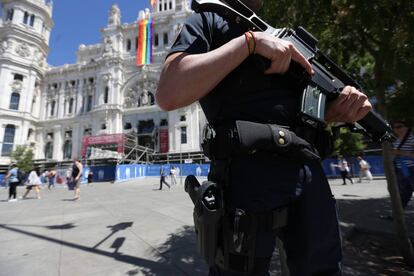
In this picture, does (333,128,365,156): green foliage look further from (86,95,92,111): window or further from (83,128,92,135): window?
(86,95,92,111): window

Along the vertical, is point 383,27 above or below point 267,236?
above

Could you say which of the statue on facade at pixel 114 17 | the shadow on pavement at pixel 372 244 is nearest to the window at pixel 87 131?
the statue on facade at pixel 114 17

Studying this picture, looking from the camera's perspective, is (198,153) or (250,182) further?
(198,153)

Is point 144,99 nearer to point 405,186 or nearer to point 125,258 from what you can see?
point 125,258

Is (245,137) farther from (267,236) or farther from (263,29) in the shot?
(263,29)

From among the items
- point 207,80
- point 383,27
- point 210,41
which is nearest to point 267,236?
point 207,80

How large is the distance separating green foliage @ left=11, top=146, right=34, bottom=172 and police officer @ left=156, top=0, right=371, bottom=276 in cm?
4254

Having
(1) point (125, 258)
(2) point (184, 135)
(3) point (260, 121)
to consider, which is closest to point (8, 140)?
(2) point (184, 135)

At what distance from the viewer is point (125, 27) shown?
43406mm

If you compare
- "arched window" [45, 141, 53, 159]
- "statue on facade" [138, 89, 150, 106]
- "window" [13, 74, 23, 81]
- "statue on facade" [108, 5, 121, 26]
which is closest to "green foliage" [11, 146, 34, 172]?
"arched window" [45, 141, 53, 159]

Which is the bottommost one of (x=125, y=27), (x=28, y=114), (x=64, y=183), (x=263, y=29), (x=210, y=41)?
(x=64, y=183)

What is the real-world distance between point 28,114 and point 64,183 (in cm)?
2348

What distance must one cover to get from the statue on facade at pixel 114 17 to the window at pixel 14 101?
67.2 ft

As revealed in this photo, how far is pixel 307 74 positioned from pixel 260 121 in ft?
1.24
